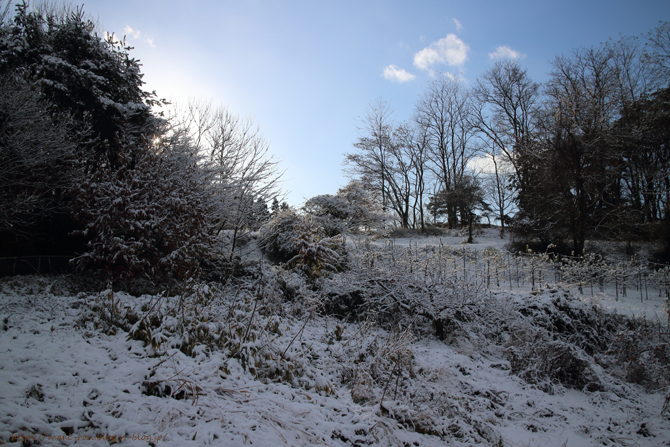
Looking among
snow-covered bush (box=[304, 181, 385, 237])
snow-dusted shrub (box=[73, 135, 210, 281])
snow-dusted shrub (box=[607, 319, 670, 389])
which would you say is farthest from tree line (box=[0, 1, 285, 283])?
snow-dusted shrub (box=[607, 319, 670, 389])

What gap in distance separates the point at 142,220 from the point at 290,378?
168 inches

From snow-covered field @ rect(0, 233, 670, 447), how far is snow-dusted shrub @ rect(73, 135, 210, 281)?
751 millimetres

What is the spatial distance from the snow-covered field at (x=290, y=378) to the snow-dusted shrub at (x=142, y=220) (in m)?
0.75

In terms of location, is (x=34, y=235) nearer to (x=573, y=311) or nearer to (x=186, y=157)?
(x=186, y=157)

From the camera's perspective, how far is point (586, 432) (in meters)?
3.93

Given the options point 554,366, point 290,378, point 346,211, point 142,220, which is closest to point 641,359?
point 554,366

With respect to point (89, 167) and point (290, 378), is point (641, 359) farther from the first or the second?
point (89, 167)

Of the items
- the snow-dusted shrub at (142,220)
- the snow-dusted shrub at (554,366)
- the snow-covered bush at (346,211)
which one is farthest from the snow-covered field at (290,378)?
the snow-covered bush at (346,211)

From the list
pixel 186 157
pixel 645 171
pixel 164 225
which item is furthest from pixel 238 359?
pixel 645 171

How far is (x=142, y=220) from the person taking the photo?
5.78 m

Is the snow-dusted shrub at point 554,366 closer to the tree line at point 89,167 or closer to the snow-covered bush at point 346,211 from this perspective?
the tree line at point 89,167

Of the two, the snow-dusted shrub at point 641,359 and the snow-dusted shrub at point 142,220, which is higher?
the snow-dusted shrub at point 142,220

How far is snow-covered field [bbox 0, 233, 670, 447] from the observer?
2.31m

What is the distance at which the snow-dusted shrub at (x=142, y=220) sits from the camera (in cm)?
Result: 550
